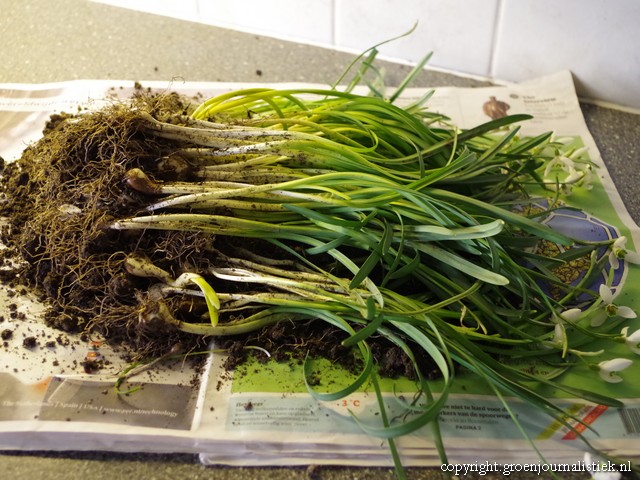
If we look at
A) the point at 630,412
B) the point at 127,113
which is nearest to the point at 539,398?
the point at 630,412

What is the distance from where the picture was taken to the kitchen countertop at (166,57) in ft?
3.64

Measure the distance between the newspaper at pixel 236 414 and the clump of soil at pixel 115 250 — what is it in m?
0.03

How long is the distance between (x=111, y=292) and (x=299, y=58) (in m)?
0.74

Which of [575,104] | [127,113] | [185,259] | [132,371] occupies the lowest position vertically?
[132,371]

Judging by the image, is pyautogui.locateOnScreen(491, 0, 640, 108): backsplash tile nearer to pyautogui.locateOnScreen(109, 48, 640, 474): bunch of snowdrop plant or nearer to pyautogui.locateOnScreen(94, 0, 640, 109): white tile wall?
pyautogui.locateOnScreen(94, 0, 640, 109): white tile wall

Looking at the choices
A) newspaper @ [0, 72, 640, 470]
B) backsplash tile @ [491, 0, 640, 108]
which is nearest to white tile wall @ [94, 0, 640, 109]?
backsplash tile @ [491, 0, 640, 108]

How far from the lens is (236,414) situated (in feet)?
2.26

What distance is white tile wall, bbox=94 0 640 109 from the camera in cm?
108

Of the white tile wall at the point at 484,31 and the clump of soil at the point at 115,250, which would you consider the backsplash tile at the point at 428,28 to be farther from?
the clump of soil at the point at 115,250

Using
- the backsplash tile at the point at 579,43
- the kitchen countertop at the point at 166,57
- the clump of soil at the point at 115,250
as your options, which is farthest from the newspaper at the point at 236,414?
the backsplash tile at the point at 579,43

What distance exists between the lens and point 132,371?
730 mm

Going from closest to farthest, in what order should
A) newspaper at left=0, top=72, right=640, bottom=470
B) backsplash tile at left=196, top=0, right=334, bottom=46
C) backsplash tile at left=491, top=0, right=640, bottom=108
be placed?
newspaper at left=0, top=72, right=640, bottom=470
backsplash tile at left=491, top=0, right=640, bottom=108
backsplash tile at left=196, top=0, right=334, bottom=46

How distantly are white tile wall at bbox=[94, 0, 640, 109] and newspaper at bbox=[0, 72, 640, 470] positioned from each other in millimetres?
570

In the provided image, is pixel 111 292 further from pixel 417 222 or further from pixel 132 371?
pixel 417 222
